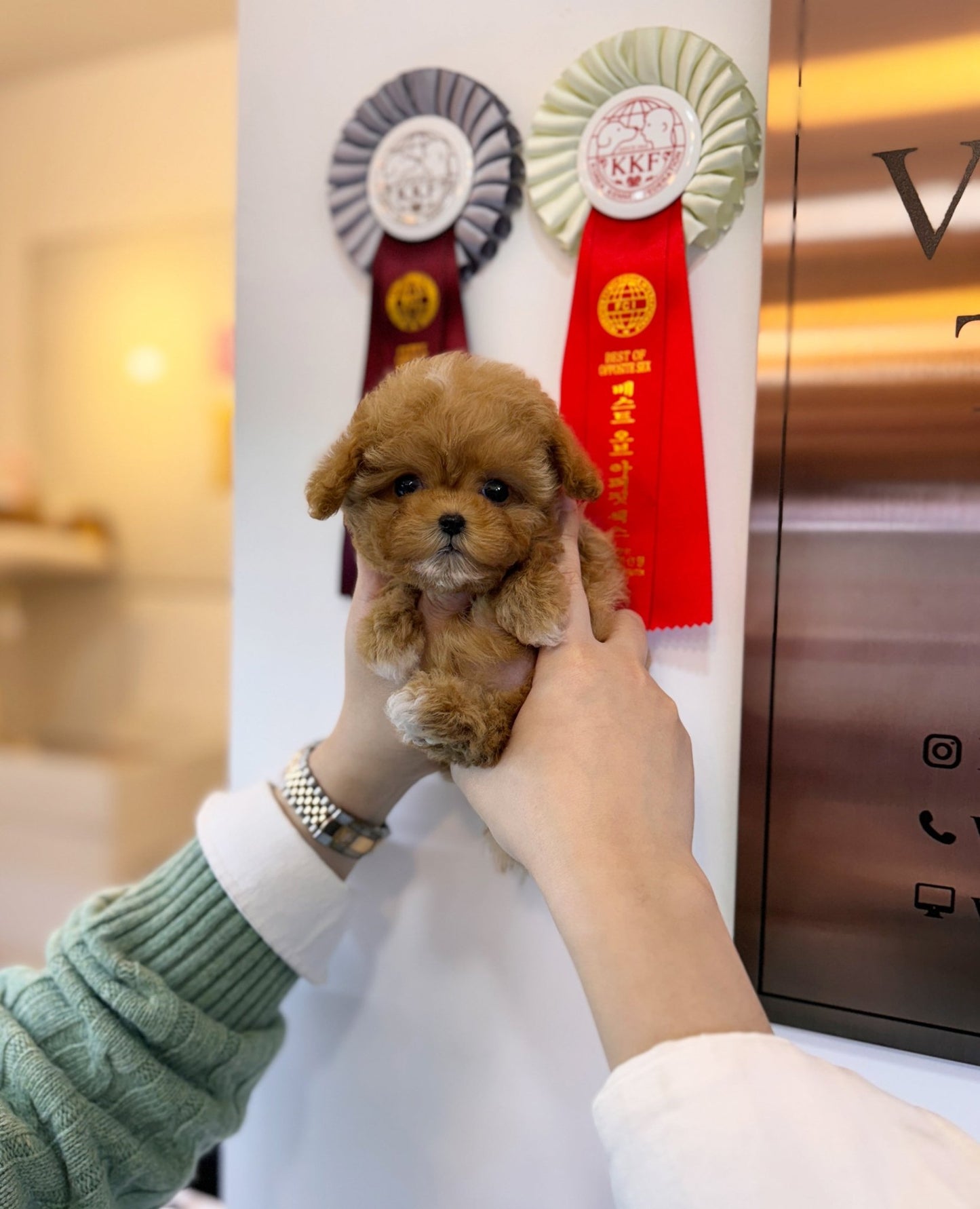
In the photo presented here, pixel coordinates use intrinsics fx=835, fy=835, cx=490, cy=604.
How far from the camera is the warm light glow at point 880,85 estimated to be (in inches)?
27.2

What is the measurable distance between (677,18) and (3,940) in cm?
279

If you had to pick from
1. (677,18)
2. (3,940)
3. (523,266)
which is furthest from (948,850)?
(3,940)

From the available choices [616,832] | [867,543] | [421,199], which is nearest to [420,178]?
[421,199]

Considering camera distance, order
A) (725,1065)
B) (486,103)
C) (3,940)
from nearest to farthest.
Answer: (725,1065), (486,103), (3,940)

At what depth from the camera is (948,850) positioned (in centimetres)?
72

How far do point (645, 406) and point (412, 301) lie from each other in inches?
11.4

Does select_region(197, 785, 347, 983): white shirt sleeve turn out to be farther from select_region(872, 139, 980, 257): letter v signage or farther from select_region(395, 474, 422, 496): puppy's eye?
select_region(872, 139, 980, 257): letter v signage

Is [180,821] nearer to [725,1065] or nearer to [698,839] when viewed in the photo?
[698,839]

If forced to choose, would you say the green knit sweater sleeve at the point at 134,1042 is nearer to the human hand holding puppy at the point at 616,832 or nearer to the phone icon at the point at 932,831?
the human hand holding puppy at the point at 616,832

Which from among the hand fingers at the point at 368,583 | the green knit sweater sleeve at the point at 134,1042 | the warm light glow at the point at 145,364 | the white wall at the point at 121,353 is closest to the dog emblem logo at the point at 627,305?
the hand fingers at the point at 368,583

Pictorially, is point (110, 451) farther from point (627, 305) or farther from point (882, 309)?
point (882, 309)

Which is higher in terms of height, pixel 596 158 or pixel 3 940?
pixel 596 158

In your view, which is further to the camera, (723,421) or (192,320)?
(192,320)

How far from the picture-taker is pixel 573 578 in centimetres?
69
